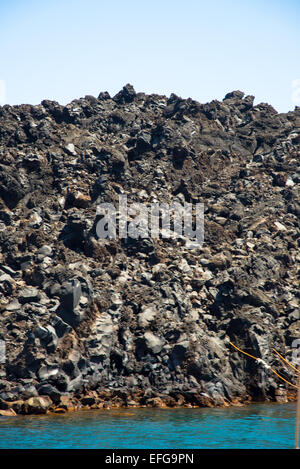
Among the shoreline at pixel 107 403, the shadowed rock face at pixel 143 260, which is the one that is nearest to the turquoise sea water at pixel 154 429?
the shoreline at pixel 107 403

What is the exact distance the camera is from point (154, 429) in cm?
2348

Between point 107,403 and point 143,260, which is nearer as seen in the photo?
point 107,403

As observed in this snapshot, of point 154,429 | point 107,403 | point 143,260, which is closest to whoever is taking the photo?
point 154,429

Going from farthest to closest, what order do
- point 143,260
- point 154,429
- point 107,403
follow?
point 143,260, point 107,403, point 154,429

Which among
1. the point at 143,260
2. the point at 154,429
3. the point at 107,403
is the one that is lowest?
the point at 107,403

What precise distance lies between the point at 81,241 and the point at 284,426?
76.3 feet

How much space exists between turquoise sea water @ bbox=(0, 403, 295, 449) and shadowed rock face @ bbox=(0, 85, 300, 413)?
2725 mm

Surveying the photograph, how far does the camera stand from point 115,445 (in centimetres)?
2023

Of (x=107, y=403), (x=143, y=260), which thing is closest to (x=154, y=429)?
(x=107, y=403)

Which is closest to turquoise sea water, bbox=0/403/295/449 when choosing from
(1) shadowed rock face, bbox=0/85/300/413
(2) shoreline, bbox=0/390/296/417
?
(2) shoreline, bbox=0/390/296/417

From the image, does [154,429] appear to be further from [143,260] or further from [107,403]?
[143,260]

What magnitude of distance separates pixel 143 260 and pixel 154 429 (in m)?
18.6
